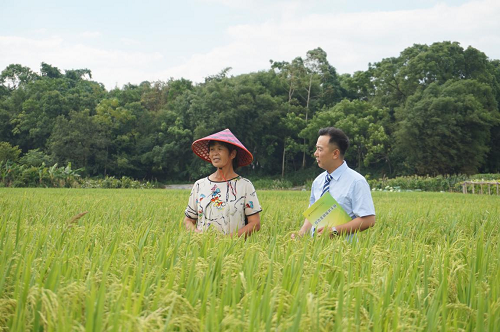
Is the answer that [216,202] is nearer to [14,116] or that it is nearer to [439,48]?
[439,48]

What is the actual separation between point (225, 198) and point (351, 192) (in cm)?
97

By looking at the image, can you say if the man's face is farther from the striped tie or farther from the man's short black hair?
the striped tie

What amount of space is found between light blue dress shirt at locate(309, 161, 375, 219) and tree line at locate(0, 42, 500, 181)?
101ft

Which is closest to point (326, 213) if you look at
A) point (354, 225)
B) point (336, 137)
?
point (354, 225)

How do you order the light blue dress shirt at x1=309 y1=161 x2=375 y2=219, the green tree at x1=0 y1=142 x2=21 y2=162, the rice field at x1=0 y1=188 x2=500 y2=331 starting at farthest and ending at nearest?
the green tree at x1=0 y1=142 x2=21 y2=162 < the light blue dress shirt at x1=309 y1=161 x2=375 y2=219 < the rice field at x1=0 y1=188 x2=500 y2=331

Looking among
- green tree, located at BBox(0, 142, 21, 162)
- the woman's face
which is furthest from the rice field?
green tree, located at BBox(0, 142, 21, 162)

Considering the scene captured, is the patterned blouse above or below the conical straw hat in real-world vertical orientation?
below

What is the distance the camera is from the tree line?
110 ft

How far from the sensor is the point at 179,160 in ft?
137

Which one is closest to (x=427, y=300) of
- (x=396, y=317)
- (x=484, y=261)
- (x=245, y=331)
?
(x=396, y=317)

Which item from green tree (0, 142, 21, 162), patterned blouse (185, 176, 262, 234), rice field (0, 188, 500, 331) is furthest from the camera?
green tree (0, 142, 21, 162)

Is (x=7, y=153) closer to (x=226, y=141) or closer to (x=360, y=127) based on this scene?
(x=360, y=127)

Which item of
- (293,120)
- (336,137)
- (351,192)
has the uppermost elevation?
(293,120)

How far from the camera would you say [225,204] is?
3.45m
